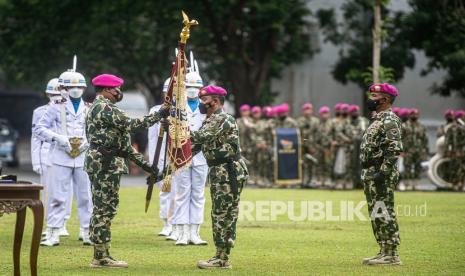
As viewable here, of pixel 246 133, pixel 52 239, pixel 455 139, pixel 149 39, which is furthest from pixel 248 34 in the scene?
pixel 52 239

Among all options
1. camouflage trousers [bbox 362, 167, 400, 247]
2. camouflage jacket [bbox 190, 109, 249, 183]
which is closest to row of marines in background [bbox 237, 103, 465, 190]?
camouflage trousers [bbox 362, 167, 400, 247]

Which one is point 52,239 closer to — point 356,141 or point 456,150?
point 456,150

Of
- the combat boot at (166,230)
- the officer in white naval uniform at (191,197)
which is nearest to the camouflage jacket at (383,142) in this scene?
the officer in white naval uniform at (191,197)

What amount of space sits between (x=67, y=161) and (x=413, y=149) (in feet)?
53.6

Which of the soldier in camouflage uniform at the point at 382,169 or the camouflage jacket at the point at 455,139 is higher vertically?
the camouflage jacket at the point at 455,139

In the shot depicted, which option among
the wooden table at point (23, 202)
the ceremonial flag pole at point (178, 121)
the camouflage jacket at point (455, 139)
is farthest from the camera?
the camouflage jacket at point (455, 139)

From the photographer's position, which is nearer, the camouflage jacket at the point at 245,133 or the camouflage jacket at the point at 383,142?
the camouflage jacket at the point at 383,142

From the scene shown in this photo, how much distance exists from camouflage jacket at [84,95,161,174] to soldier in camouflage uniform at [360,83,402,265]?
2.71 m

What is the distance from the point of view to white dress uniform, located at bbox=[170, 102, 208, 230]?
16562 mm

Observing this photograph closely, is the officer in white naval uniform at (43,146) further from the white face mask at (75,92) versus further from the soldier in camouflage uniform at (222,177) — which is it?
the soldier in camouflage uniform at (222,177)

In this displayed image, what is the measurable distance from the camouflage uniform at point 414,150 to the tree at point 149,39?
899 centimetres

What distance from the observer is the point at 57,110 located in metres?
16.7

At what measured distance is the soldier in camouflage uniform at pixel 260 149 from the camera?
32.6 meters

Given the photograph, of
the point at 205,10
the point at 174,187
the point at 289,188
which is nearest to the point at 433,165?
the point at 289,188
